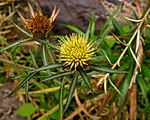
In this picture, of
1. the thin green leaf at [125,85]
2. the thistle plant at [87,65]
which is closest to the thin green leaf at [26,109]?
the thistle plant at [87,65]

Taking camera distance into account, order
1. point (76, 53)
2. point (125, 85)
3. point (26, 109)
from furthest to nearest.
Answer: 1. point (26, 109)
2. point (125, 85)
3. point (76, 53)

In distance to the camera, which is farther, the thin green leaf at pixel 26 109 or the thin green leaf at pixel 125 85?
the thin green leaf at pixel 26 109

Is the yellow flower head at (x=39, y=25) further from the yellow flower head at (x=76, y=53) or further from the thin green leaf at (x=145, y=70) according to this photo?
the thin green leaf at (x=145, y=70)

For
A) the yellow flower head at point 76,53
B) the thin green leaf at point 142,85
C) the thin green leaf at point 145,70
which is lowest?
the thin green leaf at point 142,85

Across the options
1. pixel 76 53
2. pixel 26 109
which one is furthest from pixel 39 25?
pixel 26 109

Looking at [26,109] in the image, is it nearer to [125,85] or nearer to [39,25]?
[125,85]

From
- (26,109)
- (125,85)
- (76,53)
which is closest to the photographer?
(76,53)

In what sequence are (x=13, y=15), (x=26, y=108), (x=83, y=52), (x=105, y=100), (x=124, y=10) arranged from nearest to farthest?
(x=83, y=52), (x=105, y=100), (x=26, y=108), (x=124, y=10), (x=13, y=15)

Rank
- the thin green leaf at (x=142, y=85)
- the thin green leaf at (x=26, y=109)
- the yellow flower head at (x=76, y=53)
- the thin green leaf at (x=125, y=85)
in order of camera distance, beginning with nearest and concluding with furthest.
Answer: the yellow flower head at (x=76, y=53) → the thin green leaf at (x=125, y=85) → the thin green leaf at (x=142, y=85) → the thin green leaf at (x=26, y=109)

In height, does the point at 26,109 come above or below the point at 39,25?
below

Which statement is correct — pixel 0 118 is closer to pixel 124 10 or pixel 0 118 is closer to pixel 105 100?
pixel 105 100

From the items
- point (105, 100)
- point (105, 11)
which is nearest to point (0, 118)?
point (105, 100)
